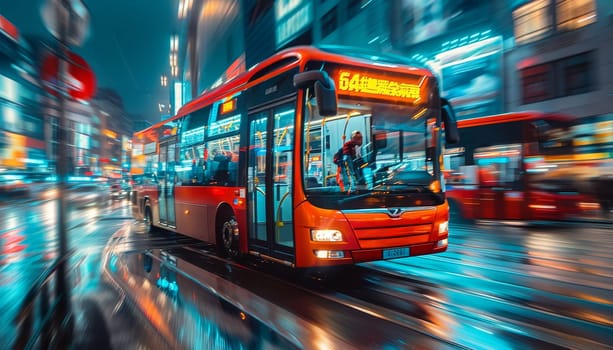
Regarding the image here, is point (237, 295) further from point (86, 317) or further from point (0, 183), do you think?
point (0, 183)

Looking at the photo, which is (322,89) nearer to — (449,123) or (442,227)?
(449,123)

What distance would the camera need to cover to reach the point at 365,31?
107ft

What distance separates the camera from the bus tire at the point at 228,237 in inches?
292

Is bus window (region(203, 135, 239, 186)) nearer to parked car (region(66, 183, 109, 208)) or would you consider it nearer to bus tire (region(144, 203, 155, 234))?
parked car (region(66, 183, 109, 208))

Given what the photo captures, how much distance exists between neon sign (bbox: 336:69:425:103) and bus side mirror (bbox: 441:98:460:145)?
638mm

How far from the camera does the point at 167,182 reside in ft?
35.4

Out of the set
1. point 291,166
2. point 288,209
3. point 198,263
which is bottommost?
point 198,263

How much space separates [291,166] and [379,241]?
1.51 meters

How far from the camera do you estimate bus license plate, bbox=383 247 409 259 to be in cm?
569

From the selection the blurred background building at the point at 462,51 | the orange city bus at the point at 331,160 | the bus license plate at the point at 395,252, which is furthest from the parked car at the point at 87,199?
the bus license plate at the point at 395,252

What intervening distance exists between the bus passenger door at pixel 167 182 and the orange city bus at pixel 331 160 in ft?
10.4

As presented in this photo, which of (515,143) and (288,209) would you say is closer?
(288,209)

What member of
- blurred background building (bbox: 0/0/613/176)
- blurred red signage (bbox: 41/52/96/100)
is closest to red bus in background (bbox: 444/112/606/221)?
blurred background building (bbox: 0/0/613/176)

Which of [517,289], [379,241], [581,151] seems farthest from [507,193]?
[379,241]
